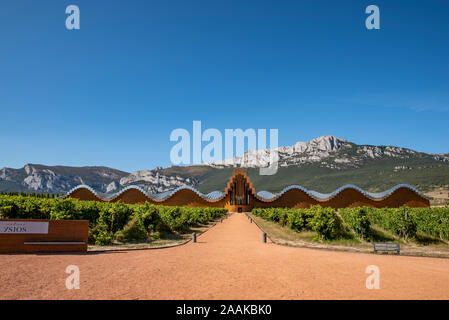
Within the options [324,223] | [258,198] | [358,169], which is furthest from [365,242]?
[358,169]

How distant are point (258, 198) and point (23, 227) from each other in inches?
2743

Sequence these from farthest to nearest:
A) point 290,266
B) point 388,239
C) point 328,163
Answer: point 328,163 < point 388,239 < point 290,266

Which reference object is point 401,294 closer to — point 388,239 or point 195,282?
point 195,282

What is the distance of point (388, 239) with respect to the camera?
2134 centimetres

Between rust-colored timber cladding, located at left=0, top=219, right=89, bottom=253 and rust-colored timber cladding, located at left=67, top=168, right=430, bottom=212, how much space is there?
182ft

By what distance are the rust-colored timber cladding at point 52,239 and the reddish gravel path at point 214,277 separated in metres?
1.11

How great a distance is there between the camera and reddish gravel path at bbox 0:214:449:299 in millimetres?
7371

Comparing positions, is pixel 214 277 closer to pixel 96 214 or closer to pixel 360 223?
pixel 96 214

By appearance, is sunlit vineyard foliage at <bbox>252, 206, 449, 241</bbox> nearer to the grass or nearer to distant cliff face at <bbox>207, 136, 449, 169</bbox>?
the grass

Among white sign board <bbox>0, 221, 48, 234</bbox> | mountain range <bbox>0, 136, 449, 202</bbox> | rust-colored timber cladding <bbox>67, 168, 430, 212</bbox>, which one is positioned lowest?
rust-colored timber cladding <bbox>67, 168, 430, 212</bbox>

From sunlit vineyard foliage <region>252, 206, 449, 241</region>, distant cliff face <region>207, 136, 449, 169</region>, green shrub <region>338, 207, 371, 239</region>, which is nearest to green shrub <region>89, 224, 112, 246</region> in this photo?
sunlit vineyard foliage <region>252, 206, 449, 241</region>

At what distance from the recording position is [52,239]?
13977 mm
